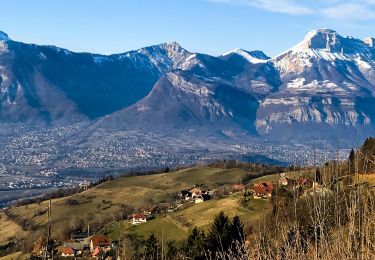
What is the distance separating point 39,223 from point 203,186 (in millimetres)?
31327

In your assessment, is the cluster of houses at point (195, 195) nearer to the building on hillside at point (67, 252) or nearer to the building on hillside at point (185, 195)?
the building on hillside at point (185, 195)

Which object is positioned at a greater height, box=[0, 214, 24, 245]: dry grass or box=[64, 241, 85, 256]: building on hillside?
box=[64, 241, 85, 256]: building on hillside

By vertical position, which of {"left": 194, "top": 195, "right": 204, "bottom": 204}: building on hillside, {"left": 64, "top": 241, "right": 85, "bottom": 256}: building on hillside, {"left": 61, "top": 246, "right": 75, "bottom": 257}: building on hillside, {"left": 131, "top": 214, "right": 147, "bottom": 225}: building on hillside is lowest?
{"left": 64, "top": 241, "right": 85, "bottom": 256}: building on hillside

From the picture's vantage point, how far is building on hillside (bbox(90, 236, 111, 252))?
67.6 m

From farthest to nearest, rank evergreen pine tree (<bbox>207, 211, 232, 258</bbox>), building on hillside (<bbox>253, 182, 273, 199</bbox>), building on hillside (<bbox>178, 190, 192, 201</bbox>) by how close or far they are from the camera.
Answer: building on hillside (<bbox>178, 190, 192, 201</bbox>) < building on hillside (<bbox>253, 182, 273, 199</bbox>) < evergreen pine tree (<bbox>207, 211, 232, 258</bbox>)

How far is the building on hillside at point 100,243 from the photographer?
222 feet

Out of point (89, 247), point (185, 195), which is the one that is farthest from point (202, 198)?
point (89, 247)

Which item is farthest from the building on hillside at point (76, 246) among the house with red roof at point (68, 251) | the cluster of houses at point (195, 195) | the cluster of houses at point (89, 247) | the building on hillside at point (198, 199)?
the cluster of houses at point (195, 195)

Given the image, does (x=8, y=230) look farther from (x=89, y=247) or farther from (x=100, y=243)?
(x=100, y=243)

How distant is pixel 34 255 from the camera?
64.9 metres

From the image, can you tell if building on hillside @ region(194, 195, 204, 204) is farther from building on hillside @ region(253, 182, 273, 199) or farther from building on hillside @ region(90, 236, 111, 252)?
building on hillside @ region(90, 236, 111, 252)

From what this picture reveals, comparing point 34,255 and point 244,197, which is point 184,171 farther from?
point 34,255

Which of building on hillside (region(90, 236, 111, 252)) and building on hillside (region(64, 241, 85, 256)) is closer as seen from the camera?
building on hillside (region(90, 236, 111, 252))

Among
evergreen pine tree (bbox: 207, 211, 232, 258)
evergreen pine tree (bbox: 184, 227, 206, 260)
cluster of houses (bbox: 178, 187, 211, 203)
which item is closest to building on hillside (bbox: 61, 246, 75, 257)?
cluster of houses (bbox: 178, 187, 211, 203)
